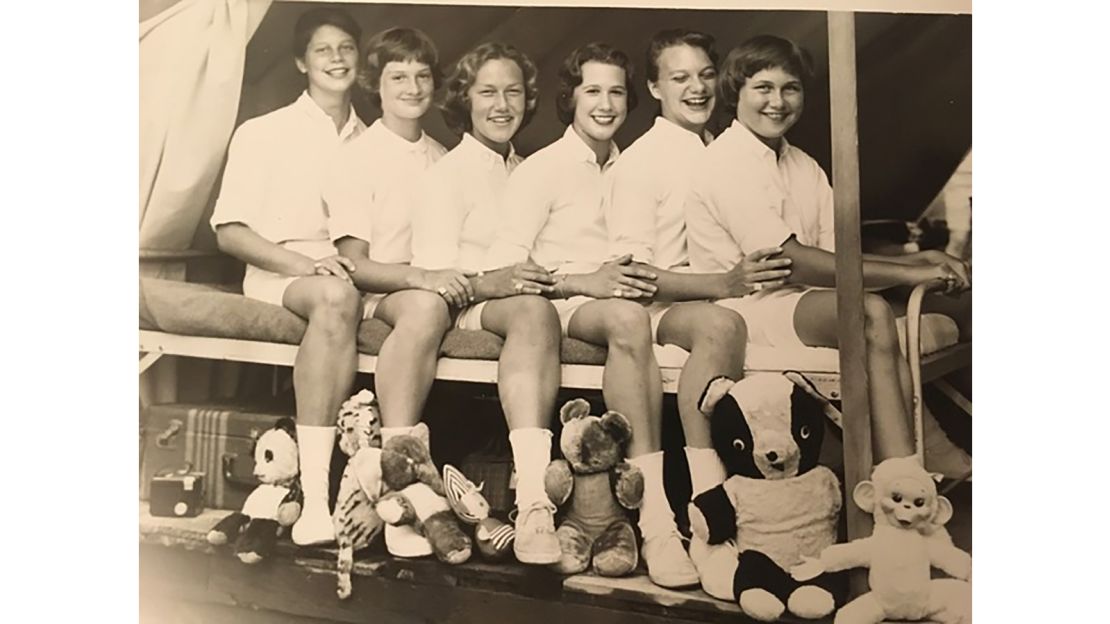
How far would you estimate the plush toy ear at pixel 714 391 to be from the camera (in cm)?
195

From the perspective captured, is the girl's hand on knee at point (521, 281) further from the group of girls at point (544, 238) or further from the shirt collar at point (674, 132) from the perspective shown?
the shirt collar at point (674, 132)

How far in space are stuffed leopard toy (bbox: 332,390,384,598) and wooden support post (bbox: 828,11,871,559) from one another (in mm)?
887

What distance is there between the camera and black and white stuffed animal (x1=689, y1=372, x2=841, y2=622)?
1.95 metres

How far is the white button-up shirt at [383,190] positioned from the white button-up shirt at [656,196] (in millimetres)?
368

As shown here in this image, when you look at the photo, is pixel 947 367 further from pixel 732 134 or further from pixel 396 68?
pixel 396 68

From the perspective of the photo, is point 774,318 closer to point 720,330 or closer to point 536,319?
point 720,330

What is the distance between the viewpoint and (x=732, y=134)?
1991 mm

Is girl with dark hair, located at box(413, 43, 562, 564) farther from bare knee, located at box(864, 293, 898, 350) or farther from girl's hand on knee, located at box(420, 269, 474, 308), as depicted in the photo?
bare knee, located at box(864, 293, 898, 350)

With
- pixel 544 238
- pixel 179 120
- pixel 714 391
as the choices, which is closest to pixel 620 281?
pixel 544 238

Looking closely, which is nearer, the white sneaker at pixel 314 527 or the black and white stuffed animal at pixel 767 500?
the black and white stuffed animal at pixel 767 500

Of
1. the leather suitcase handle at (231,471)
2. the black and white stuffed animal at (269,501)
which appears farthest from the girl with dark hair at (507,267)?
the leather suitcase handle at (231,471)

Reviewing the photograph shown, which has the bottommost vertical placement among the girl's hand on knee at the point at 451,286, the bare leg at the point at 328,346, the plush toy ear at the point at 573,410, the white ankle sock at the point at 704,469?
the white ankle sock at the point at 704,469
